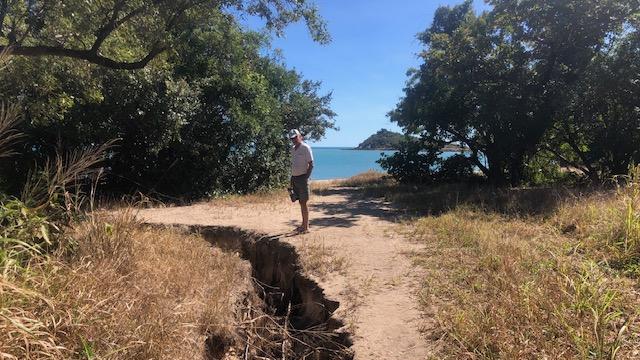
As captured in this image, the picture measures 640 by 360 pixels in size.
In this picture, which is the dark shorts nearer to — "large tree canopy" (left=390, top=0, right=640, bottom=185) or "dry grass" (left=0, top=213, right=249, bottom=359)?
"dry grass" (left=0, top=213, right=249, bottom=359)

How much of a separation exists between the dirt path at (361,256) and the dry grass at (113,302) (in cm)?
141

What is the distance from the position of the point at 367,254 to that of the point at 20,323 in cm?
485

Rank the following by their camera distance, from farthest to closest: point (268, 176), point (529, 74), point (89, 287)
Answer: point (268, 176), point (529, 74), point (89, 287)

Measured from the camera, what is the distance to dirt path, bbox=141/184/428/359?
4395mm

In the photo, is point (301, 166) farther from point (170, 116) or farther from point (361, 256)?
point (170, 116)

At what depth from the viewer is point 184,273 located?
224 inches

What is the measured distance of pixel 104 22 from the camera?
28.8 feet

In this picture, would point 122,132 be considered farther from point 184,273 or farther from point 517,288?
point 517,288

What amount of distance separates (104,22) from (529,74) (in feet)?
37.4

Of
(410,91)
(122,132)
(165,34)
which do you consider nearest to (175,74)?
(122,132)

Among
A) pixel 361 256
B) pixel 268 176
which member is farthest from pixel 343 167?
pixel 361 256

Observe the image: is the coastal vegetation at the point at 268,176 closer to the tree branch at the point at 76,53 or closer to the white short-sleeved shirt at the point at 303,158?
the tree branch at the point at 76,53

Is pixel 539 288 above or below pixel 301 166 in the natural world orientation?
below

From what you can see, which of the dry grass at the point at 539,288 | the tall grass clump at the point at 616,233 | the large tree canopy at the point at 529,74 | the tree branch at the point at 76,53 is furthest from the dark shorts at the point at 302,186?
the large tree canopy at the point at 529,74
